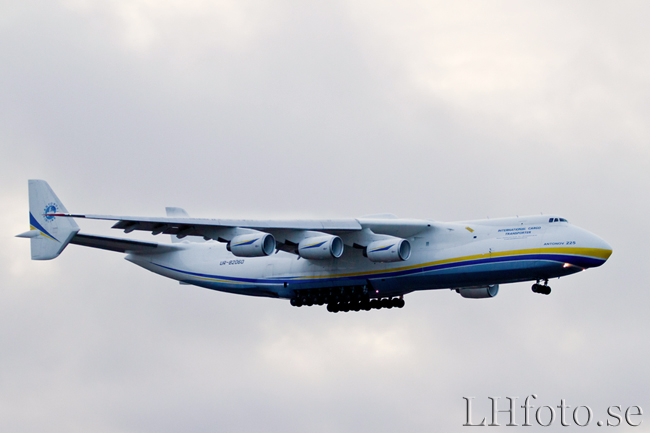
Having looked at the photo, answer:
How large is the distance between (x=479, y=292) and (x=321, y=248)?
5.96 m

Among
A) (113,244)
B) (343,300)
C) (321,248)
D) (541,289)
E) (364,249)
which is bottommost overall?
(343,300)

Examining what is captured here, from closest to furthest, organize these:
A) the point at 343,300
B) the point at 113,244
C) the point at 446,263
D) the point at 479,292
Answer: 1. the point at 446,263
2. the point at 343,300
3. the point at 113,244
4. the point at 479,292

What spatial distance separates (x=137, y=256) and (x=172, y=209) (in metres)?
1.83

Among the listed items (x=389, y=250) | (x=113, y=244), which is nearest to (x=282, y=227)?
(x=389, y=250)

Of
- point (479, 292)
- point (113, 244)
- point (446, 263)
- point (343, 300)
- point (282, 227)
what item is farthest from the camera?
point (479, 292)

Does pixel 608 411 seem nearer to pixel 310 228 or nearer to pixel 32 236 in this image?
pixel 310 228

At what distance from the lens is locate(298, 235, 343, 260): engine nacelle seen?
77.4 ft

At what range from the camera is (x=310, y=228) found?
79.0ft

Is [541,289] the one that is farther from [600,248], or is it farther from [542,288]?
[600,248]

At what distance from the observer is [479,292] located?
27.3 m

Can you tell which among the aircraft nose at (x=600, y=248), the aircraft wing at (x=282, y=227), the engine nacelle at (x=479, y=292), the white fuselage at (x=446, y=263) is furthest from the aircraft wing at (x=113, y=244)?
the aircraft nose at (x=600, y=248)

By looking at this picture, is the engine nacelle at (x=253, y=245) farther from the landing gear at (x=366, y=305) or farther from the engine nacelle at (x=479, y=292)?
the engine nacelle at (x=479, y=292)

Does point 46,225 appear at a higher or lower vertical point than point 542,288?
higher

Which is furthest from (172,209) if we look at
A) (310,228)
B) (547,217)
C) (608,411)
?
(608,411)
